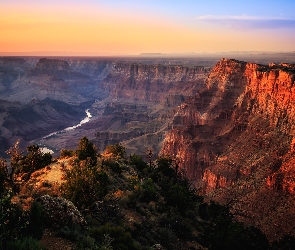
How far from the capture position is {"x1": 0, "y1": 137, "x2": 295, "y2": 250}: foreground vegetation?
15164 millimetres

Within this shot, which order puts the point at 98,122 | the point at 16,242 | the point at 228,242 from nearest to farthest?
1. the point at 16,242
2. the point at 228,242
3. the point at 98,122

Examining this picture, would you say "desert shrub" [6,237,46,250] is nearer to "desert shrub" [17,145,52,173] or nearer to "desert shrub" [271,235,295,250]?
"desert shrub" [271,235,295,250]

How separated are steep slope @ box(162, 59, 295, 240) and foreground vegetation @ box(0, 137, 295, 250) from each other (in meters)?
8.35

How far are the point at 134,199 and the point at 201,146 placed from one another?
50.4m

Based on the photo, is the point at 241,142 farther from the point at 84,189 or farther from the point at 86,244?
the point at 86,244

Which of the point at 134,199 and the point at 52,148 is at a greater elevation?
the point at 134,199

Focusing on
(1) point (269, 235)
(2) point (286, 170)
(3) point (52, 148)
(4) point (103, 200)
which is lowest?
(3) point (52, 148)

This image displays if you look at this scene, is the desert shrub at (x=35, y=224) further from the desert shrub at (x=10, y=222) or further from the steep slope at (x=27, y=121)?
the steep slope at (x=27, y=121)

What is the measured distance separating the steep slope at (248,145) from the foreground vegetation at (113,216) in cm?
835

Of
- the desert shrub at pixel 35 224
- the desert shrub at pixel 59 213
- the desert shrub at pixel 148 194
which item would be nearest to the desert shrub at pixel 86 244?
the desert shrub at pixel 35 224

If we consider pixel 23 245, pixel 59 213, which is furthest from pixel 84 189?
pixel 23 245

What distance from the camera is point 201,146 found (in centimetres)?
7738

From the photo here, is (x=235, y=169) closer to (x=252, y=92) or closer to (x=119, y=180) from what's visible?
(x=252, y=92)

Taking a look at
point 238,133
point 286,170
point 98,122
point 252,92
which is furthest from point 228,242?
point 98,122
